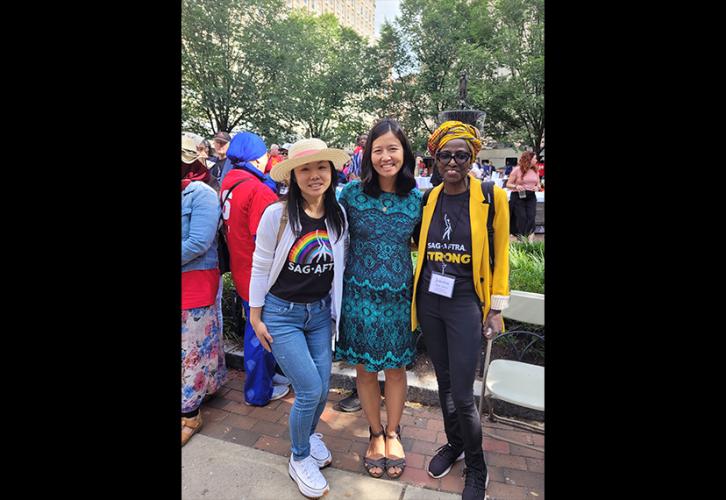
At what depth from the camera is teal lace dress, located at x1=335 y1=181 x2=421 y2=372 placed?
2.23 meters

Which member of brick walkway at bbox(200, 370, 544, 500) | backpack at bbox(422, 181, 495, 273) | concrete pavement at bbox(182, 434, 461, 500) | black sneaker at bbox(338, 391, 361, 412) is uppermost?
backpack at bbox(422, 181, 495, 273)

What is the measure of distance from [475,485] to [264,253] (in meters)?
1.75

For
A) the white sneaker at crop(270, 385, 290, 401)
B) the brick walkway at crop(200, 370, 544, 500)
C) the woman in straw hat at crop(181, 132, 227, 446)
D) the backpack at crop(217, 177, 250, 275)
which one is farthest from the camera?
the white sneaker at crop(270, 385, 290, 401)

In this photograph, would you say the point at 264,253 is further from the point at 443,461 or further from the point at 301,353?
the point at 443,461

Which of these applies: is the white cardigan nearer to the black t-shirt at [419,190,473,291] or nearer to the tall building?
the black t-shirt at [419,190,473,291]

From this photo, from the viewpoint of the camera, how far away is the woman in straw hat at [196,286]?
2.67 meters

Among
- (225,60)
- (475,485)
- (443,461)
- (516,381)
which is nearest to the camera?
(475,485)

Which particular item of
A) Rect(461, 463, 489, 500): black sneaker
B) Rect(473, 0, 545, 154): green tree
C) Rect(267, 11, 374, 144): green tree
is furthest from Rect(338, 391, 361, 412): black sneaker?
Rect(473, 0, 545, 154): green tree

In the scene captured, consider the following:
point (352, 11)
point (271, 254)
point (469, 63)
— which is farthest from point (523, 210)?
point (352, 11)

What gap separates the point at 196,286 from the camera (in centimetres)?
277

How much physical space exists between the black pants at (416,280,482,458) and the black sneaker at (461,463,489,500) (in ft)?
0.28
